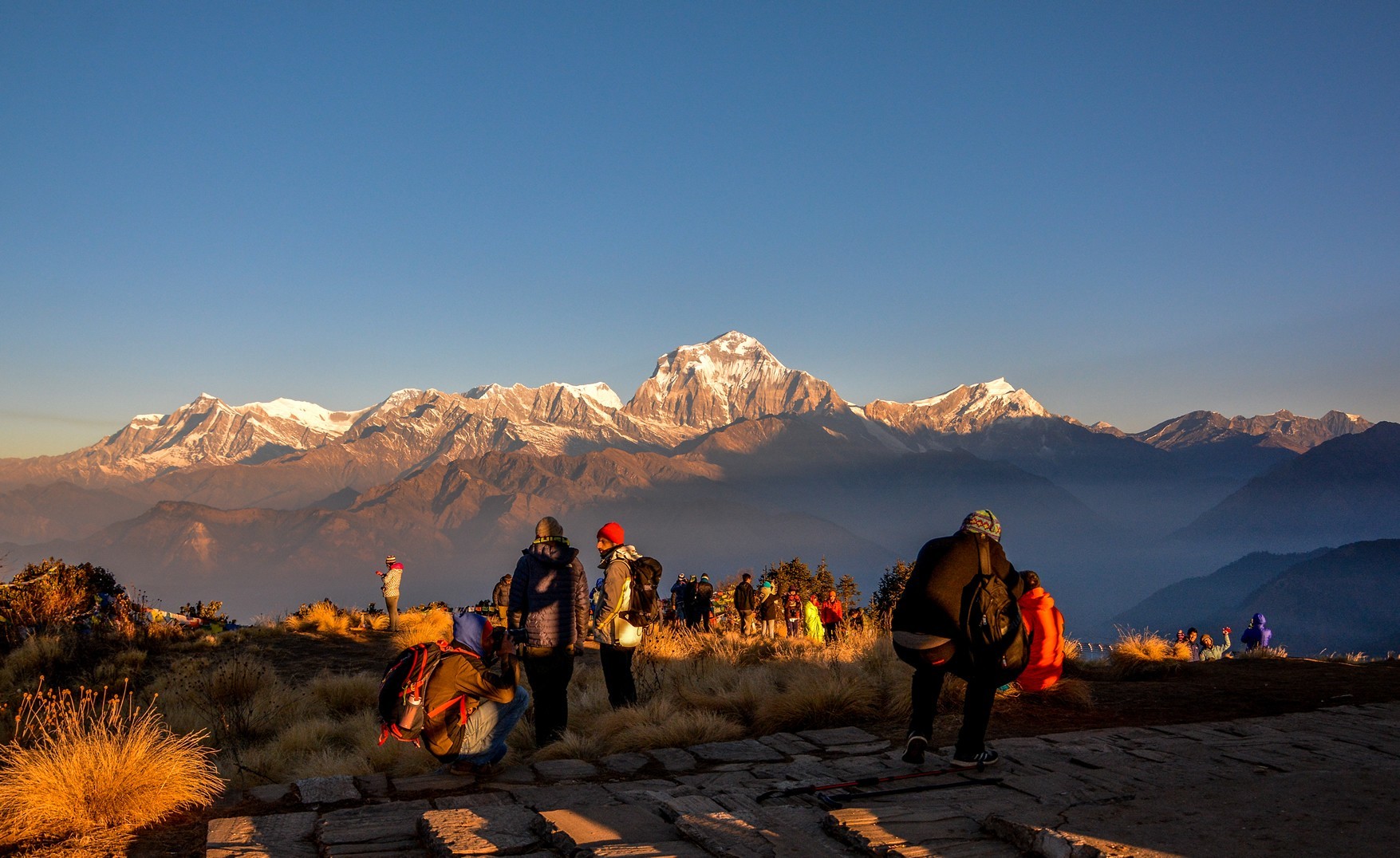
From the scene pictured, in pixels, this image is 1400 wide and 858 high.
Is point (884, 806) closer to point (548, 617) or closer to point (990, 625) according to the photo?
point (990, 625)

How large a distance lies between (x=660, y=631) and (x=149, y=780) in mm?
8219

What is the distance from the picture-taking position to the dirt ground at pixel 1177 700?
7.34 metres

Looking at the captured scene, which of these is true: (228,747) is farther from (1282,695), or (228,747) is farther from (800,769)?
(1282,695)

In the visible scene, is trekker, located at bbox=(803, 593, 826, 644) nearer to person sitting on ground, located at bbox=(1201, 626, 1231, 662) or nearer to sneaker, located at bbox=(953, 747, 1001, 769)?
person sitting on ground, located at bbox=(1201, 626, 1231, 662)

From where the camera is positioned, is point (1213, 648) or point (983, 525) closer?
point (983, 525)

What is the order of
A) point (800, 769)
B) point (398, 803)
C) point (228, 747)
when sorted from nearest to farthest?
point (398, 803) → point (800, 769) → point (228, 747)

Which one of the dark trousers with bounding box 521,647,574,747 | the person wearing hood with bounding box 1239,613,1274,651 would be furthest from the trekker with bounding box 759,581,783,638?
the dark trousers with bounding box 521,647,574,747

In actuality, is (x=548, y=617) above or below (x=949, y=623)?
below

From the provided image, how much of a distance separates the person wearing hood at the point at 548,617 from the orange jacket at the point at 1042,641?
3.41m

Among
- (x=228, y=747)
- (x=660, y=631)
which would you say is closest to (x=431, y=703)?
(x=228, y=747)

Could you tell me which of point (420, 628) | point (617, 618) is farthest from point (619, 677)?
point (420, 628)

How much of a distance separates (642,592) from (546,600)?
1.07 metres

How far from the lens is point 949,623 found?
5.85 m

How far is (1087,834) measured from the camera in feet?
14.2
